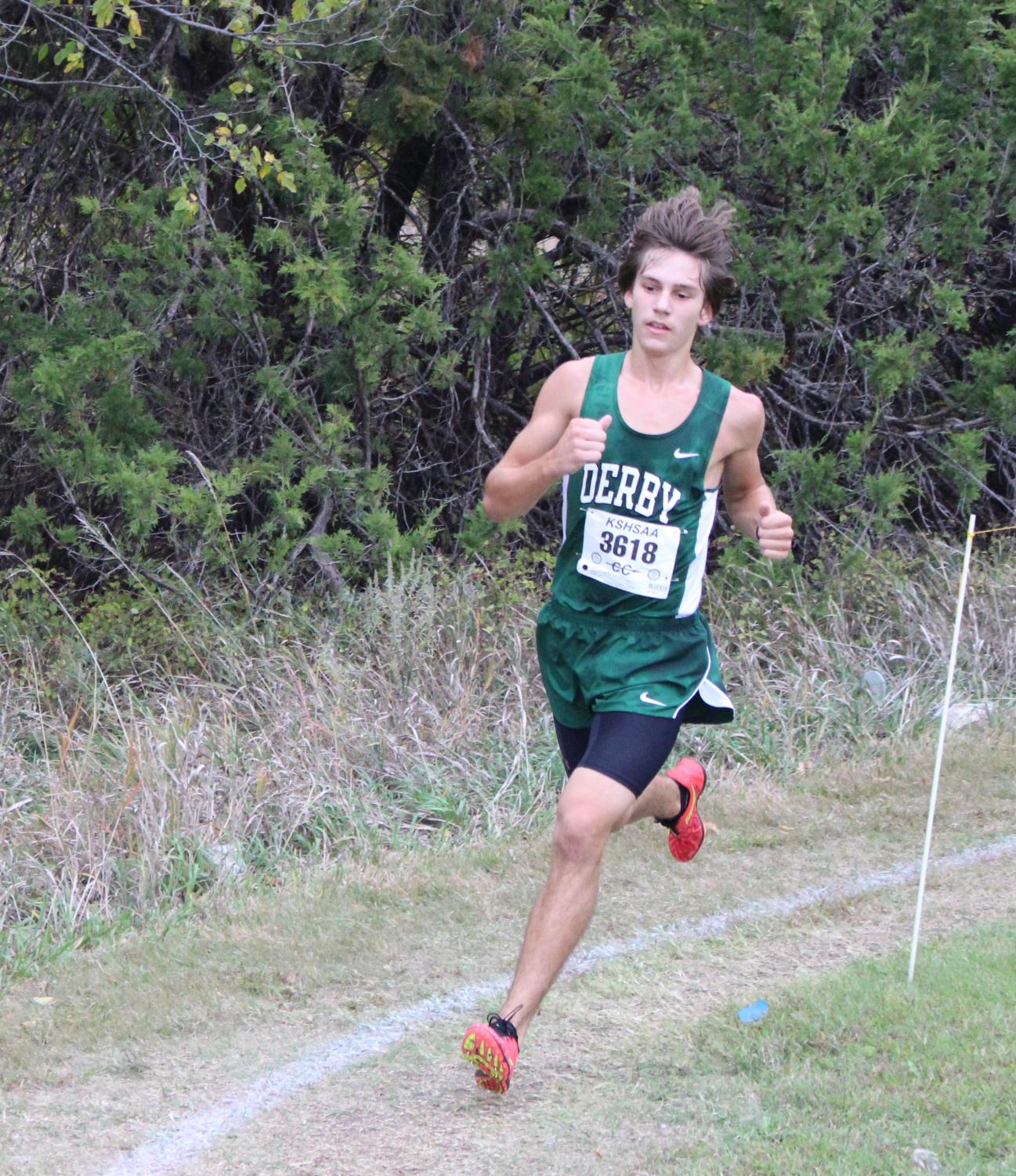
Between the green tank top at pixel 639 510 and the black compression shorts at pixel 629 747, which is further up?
the green tank top at pixel 639 510

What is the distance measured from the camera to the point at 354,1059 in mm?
4281

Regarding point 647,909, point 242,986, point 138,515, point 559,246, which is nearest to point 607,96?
point 559,246

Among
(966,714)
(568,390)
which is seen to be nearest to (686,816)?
(568,390)

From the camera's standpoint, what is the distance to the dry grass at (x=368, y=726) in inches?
230

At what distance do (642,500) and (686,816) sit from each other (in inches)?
50.4

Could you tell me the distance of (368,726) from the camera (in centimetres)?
701

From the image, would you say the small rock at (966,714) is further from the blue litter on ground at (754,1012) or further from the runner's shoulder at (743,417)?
the runner's shoulder at (743,417)

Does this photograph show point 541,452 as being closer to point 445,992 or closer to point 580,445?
point 580,445

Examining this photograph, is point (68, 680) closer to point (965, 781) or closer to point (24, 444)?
point (24, 444)

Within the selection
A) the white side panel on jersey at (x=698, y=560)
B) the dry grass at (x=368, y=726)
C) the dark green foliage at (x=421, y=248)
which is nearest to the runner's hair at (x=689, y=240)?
the white side panel on jersey at (x=698, y=560)

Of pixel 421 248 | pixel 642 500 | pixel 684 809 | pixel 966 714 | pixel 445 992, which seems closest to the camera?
pixel 642 500

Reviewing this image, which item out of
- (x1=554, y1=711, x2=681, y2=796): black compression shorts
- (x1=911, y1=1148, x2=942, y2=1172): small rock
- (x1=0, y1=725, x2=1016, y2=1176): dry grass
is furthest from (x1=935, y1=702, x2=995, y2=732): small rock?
(x1=911, y1=1148, x2=942, y2=1172): small rock

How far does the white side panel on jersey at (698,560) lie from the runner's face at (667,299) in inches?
17.1

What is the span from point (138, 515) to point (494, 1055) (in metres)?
4.51
